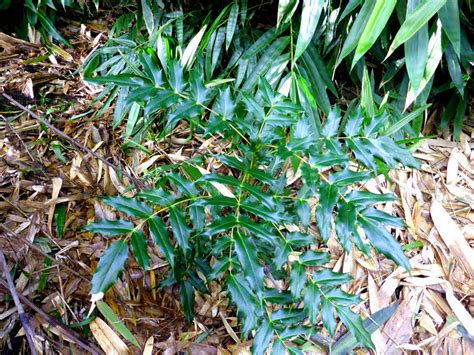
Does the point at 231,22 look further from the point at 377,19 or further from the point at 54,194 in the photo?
the point at 54,194

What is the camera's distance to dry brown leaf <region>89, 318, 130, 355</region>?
32.6 inches

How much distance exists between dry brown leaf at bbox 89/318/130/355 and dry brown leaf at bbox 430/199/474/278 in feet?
2.52

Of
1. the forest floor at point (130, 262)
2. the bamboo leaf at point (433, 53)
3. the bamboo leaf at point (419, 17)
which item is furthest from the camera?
the bamboo leaf at point (433, 53)

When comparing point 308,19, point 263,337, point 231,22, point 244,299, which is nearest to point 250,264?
point 244,299

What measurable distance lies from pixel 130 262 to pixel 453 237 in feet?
2.49

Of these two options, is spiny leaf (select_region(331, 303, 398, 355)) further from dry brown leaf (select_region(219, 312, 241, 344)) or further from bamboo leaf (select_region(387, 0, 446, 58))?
bamboo leaf (select_region(387, 0, 446, 58))

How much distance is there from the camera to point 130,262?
3.19 feet

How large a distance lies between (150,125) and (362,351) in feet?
2.49

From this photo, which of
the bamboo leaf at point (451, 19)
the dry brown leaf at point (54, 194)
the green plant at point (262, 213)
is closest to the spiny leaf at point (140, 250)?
the green plant at point (262, 213)

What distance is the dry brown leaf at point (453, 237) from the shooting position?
105 cm

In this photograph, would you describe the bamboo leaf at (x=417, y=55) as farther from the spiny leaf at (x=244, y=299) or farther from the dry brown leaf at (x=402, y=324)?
the spiny leaf at (x=244, y=299)

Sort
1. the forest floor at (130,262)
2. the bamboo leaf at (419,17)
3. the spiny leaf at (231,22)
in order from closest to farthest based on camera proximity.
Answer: the bamboo leaf at (419,17)
the forest floor at (130,262)
the spiny leaf at (231,22)

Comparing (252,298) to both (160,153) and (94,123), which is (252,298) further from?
(94,123)

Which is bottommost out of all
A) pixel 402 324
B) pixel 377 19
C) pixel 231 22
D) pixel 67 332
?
pixel 402 324
